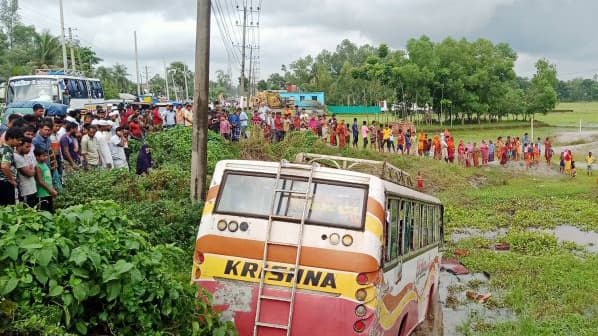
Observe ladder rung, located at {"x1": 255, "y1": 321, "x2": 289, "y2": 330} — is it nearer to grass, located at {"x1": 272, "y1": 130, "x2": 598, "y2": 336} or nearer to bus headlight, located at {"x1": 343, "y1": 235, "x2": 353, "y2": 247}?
bus headlight, located at {"x1": 343, "y1": 235, "x2": 353, "y2": 247}

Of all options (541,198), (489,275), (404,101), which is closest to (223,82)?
(404,101)

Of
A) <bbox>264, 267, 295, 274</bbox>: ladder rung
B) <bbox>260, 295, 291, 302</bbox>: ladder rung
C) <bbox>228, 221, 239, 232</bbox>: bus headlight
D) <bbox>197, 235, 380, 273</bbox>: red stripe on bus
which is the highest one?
<bbox>228, 221, 239, 232</bbox>: bus headlight

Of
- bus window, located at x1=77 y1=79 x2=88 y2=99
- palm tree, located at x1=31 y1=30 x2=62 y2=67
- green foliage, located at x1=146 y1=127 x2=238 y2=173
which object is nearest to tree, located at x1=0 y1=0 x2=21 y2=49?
palm tree, located at x1=31 y1=30 x2=62 y2=67

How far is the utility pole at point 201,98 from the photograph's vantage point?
12508mm

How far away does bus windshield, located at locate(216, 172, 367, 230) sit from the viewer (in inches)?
264

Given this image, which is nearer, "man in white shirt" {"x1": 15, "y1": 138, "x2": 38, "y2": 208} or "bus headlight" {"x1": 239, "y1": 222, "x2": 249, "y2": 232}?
"bus headlight" {"x1": 239, "y1": 222, "x2": 249, "y2": 232}

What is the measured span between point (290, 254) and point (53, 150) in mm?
7257

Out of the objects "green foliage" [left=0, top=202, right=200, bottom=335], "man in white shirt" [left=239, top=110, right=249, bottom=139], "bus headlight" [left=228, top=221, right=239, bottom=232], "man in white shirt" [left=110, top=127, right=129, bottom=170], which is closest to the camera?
"green foliage" [left=0, top=202, right=200, bottom=335]

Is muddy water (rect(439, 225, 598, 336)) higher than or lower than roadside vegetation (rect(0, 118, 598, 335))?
lower

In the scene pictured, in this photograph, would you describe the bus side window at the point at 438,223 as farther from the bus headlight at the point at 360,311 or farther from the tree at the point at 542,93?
the tree at the point at 542,93

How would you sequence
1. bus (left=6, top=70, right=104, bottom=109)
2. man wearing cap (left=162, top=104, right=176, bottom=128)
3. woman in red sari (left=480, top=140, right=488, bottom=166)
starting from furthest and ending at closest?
woman in red sari (left=480, top=140, right=488, bottom=166) → bus (left=6, top=70, right=104, bottom=109) → man wearing cap (left=162, top=104, right=176, bottom=128)

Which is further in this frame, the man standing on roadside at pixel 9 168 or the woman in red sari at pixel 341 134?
the woman in red sari at pixel 341 134

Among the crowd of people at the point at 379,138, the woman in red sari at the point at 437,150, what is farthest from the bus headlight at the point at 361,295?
the woman in red sari at the point at 437,150

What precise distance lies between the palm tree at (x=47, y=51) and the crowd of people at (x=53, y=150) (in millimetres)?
43381
